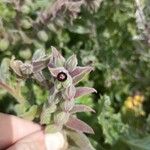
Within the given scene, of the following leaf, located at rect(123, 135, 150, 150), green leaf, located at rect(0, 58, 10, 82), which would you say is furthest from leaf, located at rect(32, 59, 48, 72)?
leaf, located at rect(123, 135, 150, 150)

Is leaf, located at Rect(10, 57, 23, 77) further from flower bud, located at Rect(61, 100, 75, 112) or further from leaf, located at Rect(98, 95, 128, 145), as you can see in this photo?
leaf, located at Rect(98, 95, 128, 145)

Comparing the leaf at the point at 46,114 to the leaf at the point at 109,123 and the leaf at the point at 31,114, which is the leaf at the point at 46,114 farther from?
the leaf at the point at 109,123

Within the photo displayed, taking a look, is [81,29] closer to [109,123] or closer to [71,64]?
[109,123]

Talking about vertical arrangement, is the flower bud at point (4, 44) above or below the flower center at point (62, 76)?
below

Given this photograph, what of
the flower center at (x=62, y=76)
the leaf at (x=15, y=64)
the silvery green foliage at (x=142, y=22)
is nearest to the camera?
the flower center at (x=62, y=76)

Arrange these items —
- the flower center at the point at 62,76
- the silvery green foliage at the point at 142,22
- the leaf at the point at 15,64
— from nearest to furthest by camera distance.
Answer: the flower center at the point at 62,76
the leaf at the point at 15,64
the silvery green foliage at the point at 142,22

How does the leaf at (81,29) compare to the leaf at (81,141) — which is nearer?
the leaf at (81,141)

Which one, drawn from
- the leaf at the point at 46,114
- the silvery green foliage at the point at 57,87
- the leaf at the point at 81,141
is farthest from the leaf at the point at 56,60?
the leaf at the point at 81,141
